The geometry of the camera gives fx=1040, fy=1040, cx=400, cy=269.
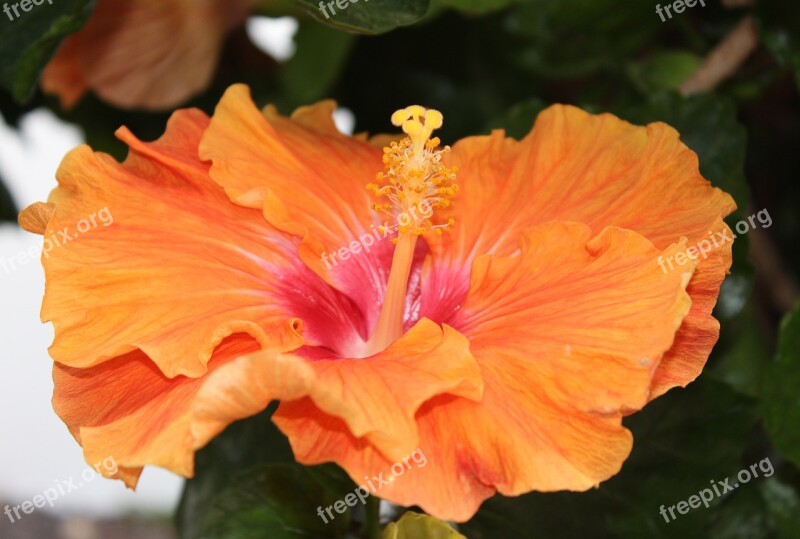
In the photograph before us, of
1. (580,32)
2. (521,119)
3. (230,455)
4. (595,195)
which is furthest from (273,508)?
(580,32)

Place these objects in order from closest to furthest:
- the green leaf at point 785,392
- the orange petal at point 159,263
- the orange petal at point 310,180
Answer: the orange petal at point 159,263 < the orange petal at point 310,180 < the green leaf at point 785,392

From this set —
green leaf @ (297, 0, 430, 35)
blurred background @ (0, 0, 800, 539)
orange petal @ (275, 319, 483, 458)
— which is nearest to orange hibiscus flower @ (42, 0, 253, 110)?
blurred background @ (0, 0, 800, 539)

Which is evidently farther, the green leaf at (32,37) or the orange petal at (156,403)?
the green leaf at (32,37)

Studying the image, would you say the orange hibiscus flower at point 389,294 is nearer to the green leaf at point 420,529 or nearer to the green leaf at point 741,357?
the green leaf at point 420,529

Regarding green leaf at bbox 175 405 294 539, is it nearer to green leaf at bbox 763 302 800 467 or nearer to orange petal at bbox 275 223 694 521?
orange petal at bbox 275 223 694 521

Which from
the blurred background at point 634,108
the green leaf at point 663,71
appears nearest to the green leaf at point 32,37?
the blurred background at point 634,108

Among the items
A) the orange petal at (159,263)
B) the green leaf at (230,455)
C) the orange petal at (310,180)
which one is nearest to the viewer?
the orange petal at (159,263)

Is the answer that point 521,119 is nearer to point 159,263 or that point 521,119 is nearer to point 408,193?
point 408,193
